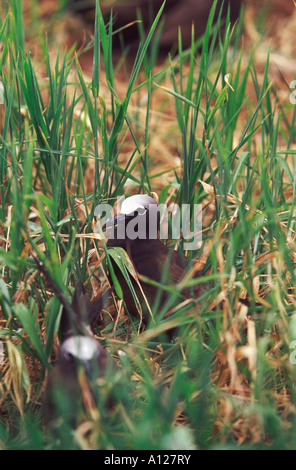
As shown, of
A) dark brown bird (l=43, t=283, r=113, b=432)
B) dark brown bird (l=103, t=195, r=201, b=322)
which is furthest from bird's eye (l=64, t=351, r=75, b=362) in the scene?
dark brown bird (l=103, t=195, r=201, b=322)

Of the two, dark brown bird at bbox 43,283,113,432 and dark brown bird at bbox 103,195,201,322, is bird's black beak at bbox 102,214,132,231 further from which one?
dark brown bird at bbox 43,283,113,432

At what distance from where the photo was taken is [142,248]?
1300 millimetres

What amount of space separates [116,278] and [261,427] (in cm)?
45

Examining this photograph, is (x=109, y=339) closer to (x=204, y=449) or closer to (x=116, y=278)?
(x=116, y=278)

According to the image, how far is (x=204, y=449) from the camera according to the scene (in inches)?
37.7

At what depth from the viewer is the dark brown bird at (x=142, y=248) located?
1270 millimetres

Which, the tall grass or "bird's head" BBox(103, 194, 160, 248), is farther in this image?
"bird's head" BBox(103, 194, 160, 248)

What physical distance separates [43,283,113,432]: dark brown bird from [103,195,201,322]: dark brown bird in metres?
0.22

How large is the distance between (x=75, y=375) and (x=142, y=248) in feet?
1.22

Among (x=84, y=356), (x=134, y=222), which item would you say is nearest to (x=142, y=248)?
(x=134, y=222)

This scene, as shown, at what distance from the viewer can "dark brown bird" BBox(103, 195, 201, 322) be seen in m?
1.27

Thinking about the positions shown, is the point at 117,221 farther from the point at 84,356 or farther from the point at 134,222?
the point at 84,356

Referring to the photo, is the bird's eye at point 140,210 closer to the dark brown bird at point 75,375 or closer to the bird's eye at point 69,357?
the dark brown bird at point 75,375

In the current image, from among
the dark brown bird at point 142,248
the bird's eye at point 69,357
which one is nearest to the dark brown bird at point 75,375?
the bird's eye at point 69,357
